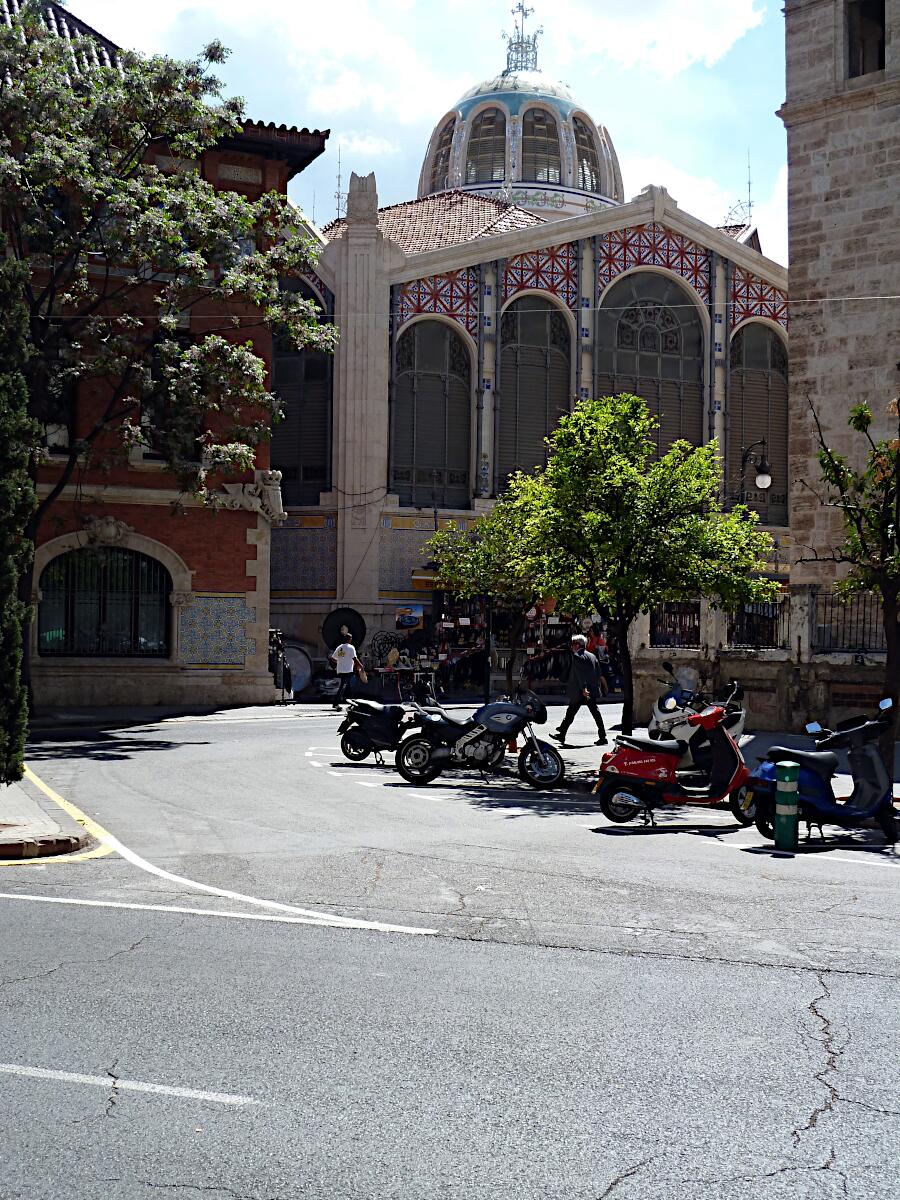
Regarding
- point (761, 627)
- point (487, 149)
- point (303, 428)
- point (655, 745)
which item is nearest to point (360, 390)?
point (303, 428)

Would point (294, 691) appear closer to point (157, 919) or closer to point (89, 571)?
point (89, 571)

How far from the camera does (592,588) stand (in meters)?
18.8

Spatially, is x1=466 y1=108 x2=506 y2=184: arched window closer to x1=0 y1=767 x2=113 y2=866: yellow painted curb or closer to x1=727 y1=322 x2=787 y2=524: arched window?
x1=727 y1=322 x2=787 y2=524: arched window

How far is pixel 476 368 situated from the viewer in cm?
4081

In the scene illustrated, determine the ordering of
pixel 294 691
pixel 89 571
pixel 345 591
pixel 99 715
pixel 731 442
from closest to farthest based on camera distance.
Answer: pixel 99 715
pixel 89 571
pixel 294 691
pixel 345 591
pixel 731 442

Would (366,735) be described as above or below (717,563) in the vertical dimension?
below

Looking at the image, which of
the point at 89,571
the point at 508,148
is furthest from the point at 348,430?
the point at 508,148

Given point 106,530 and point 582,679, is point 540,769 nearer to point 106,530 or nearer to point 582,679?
point 582,679

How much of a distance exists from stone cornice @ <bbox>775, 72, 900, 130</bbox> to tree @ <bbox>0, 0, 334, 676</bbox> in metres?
9.94

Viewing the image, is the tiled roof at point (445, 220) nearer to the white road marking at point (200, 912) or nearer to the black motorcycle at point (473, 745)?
the black motorcycle at point (473, 745)

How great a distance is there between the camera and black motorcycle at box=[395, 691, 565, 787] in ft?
54.5

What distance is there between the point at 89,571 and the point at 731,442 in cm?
2360

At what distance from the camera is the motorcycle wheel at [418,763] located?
16828 mm

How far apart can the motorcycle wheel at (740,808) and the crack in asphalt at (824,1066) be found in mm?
6389
